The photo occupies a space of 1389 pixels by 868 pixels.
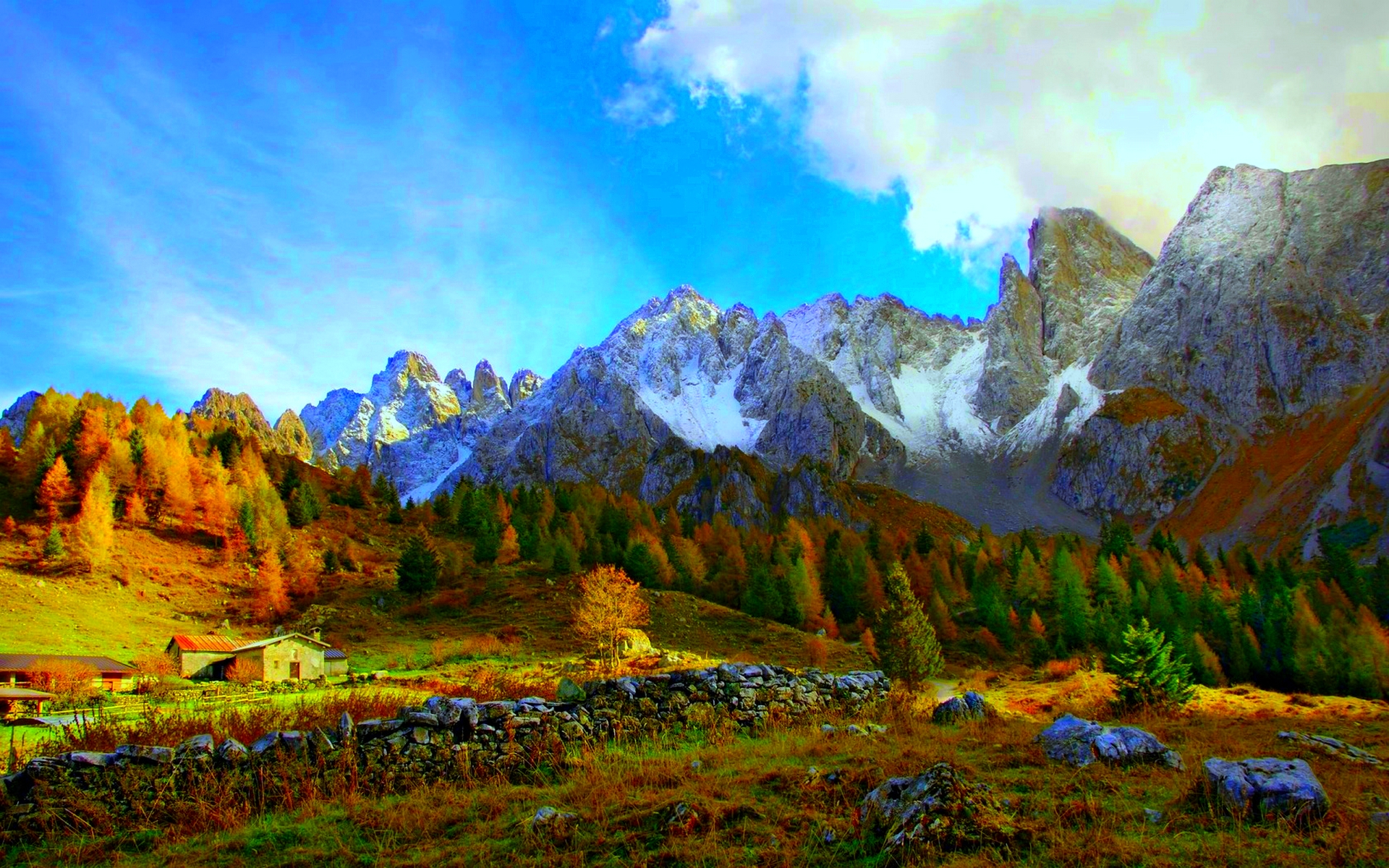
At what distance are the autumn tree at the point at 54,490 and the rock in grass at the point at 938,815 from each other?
8577cm

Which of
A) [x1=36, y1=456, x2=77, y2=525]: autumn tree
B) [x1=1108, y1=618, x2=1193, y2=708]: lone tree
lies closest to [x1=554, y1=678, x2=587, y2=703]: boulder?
[x1=1108, y1=618, x2=1193, y2=708]: lone tree

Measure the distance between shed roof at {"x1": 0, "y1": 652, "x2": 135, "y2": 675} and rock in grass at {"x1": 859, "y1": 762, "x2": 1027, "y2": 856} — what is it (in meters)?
41.8

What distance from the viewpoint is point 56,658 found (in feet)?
112

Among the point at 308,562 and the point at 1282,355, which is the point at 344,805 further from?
the point at 1282,355

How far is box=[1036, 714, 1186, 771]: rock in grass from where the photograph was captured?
10.6 meters

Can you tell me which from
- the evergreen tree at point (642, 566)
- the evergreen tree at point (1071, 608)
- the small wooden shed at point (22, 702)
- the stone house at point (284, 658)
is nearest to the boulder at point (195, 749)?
the small wooden shed at point (22, 702)

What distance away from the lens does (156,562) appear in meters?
65.2

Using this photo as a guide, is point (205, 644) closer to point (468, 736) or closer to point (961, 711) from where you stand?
point (468, 736)

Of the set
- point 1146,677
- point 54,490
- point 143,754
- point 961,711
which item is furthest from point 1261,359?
point 54,490

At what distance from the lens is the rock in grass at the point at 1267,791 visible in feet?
24.6

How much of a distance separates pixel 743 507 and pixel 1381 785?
160m

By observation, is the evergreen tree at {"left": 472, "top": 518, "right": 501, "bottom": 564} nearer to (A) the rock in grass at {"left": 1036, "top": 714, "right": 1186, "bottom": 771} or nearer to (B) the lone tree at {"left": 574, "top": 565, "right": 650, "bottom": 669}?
(B) the lone tree at {"left": 574, "top": 565, "right": 650, "bottom": 669}

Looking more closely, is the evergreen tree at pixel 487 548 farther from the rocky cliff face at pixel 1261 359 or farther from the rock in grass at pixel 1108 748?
the rocky cliff face at pixel 1261 359

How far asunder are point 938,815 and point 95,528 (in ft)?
253
